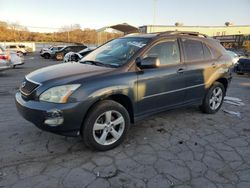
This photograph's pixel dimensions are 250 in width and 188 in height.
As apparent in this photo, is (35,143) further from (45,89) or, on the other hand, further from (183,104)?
(183,104)

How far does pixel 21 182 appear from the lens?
9.03ft

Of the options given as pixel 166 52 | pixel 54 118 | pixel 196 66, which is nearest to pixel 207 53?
pixel 196 66

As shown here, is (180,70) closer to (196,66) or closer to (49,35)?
(196,66)

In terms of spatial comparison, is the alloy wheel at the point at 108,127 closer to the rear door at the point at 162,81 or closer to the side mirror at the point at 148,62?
the rear door at the point at 162,81

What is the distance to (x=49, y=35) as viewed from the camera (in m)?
66.4

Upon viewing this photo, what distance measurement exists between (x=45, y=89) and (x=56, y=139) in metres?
1.09

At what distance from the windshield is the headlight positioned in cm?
92

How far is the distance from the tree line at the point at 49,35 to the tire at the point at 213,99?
4982 cm

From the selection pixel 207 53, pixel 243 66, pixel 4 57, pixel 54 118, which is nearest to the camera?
pixel 54 118

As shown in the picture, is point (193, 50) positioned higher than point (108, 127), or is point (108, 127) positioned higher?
point (193, 50)

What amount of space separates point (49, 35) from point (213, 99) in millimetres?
67423

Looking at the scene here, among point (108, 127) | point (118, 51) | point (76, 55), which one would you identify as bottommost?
point (108, 127)

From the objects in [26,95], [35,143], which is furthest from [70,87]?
[35,143]

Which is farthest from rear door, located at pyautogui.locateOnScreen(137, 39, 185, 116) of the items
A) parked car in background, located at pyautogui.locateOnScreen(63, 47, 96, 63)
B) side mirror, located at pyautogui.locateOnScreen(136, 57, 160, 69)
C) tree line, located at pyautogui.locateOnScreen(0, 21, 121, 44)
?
tree line, located at pyautogui.locateOnScreen(0, 21, 121, 44)
